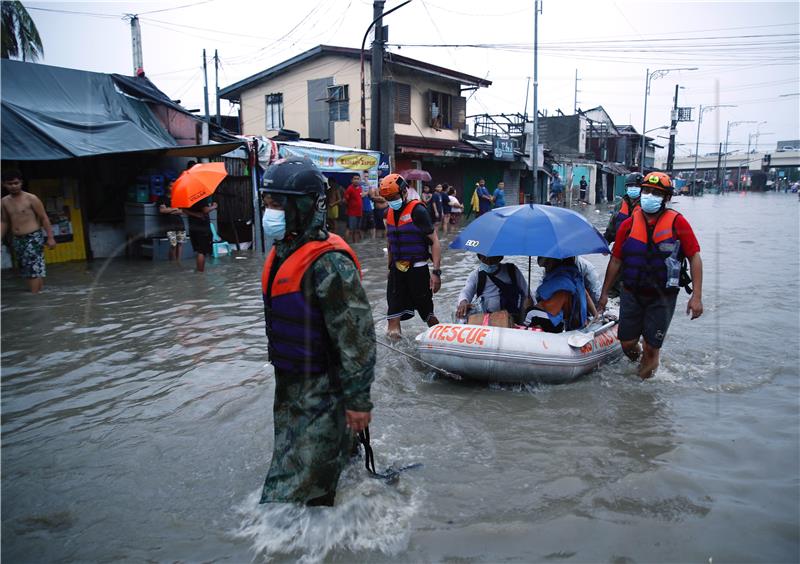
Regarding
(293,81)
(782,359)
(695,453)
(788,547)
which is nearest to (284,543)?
(788,547)

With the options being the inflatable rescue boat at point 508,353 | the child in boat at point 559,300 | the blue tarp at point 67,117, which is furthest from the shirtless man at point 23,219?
the child in boat at point 559,300

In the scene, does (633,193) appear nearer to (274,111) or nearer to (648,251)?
(648,251)

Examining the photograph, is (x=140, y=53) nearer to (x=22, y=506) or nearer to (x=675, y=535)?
(x=22, y=506)

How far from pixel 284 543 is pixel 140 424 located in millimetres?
2175

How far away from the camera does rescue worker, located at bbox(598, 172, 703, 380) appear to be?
195 inches

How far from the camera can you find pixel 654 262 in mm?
5000

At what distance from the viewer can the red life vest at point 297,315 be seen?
279 centimetres

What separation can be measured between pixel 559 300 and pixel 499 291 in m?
0.59

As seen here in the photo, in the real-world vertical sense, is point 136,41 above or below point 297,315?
above

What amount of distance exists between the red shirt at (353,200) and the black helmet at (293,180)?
47.0 feet

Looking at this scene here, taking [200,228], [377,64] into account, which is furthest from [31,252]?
[377,64]

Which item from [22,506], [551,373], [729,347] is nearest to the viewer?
[22,506]

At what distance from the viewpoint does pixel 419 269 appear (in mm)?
6344

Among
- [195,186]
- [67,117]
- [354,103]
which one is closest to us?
[195,186]
